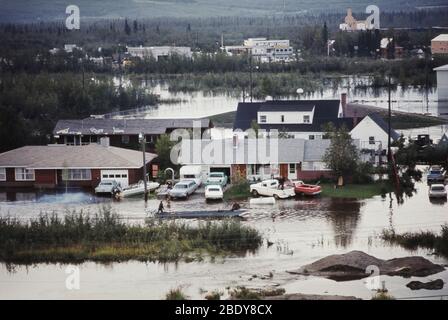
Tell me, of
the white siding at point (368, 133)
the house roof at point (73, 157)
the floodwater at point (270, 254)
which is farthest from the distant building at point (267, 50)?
the floodwater at point (270, 254)

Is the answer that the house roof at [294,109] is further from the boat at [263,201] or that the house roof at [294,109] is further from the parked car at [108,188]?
the boat at [263,201]

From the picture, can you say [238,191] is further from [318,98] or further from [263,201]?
[318,98]

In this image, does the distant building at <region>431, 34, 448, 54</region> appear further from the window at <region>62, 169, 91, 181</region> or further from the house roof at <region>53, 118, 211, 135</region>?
the window at <region>62, 169, 91, 181</region>

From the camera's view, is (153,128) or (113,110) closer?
(153,128)

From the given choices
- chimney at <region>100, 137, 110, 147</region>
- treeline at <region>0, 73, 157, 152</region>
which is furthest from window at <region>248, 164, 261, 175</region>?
treeline at <region>0, 73, 157, 152</region>
